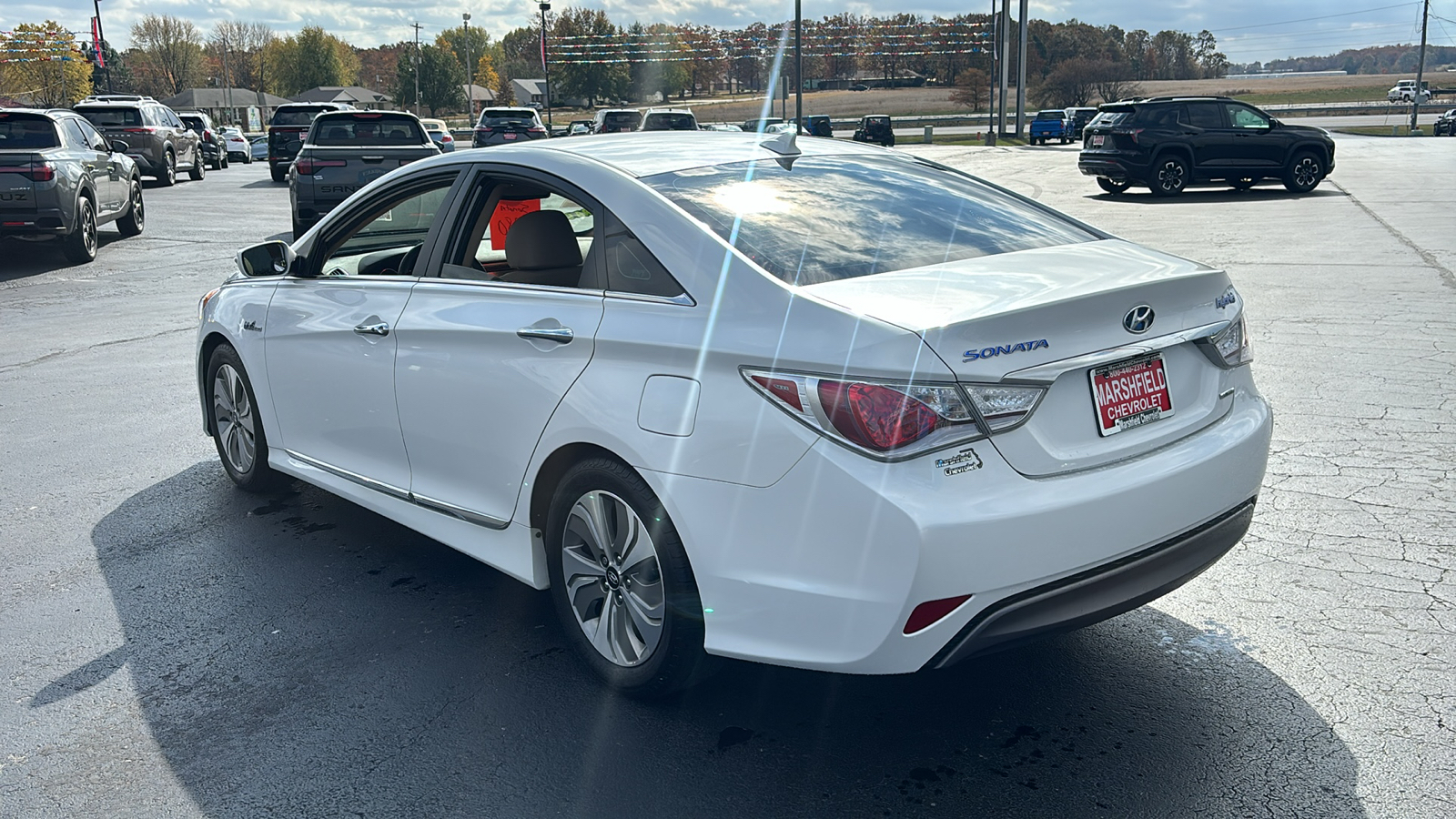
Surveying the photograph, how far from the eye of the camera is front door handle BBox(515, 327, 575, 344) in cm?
356

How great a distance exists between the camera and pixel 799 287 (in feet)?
10.3

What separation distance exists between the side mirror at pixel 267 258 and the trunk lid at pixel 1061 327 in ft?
9.41

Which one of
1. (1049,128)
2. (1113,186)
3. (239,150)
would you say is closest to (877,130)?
(1049,128)

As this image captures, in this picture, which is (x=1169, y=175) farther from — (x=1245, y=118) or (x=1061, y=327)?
(x=1061, y=327)

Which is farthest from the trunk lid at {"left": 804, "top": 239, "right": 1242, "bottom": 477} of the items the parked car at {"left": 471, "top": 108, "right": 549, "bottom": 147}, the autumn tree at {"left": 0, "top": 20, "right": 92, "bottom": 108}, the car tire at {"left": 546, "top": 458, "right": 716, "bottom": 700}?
the autumn tree at {"left": 0, "top": 20, "right": 92, "bottom": 108}

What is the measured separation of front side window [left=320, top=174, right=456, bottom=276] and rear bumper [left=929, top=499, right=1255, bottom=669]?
248 cm

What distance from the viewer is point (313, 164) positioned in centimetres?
1585

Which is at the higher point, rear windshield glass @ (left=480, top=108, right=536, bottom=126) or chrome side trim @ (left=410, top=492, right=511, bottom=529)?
rear windshield glass @ (left=480, top=108, right=536, bottom=126)

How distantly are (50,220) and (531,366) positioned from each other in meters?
13.2

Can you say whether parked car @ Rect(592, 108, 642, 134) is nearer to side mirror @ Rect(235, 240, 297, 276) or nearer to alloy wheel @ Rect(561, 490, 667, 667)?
side mirror @ Rect(235, 240, 297, 276)

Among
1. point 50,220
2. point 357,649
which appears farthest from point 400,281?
point 50,220

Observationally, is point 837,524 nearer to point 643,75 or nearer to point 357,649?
point 357,649

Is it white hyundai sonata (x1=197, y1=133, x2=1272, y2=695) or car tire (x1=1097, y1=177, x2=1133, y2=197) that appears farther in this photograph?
car tire (x1=1097, y1=177, x2=1133, y2=197)

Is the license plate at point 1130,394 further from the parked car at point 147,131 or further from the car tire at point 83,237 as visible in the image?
the parked car at point 147,131
